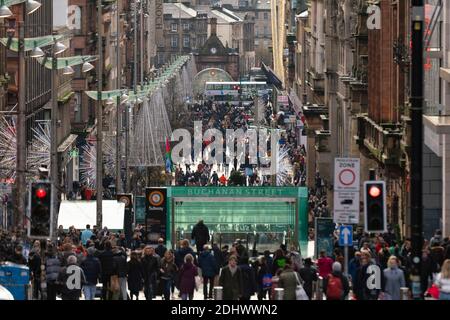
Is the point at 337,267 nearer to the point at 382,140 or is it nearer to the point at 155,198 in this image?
the point at 155,198

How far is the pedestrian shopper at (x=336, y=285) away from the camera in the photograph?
37.7m

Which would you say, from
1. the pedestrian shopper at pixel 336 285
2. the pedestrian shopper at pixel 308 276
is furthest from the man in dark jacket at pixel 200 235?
the pedestrian shopper at pixel 336 285

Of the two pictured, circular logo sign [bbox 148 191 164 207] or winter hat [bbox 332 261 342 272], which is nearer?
winter hat [bbox 332 261 342 272]

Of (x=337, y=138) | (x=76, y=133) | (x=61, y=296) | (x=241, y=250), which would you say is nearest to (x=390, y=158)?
(x=241, y=250)

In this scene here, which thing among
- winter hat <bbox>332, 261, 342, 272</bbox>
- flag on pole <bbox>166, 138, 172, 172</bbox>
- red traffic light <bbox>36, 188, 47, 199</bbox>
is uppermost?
flag on pole <bbox>166, 138, 172, 172</bbox>

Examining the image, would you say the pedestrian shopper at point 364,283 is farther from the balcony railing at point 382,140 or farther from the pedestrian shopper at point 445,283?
the balcony railing at point 382,140

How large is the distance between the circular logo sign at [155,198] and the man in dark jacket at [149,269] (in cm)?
1118

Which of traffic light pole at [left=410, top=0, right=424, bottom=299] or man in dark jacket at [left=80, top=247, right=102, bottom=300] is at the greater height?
traffic light pole at [left=410, top=0, right=424, bottom=299]

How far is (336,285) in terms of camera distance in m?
37.8

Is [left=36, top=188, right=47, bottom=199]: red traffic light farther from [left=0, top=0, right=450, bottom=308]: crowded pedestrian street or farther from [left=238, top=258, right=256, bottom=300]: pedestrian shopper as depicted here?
[left=238, top=258, right=256, bottom=300]: pedestrian shopper

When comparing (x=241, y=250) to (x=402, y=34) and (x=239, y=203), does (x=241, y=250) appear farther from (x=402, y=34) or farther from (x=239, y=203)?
(x=402, y=34)

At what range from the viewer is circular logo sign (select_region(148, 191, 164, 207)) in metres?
55.2

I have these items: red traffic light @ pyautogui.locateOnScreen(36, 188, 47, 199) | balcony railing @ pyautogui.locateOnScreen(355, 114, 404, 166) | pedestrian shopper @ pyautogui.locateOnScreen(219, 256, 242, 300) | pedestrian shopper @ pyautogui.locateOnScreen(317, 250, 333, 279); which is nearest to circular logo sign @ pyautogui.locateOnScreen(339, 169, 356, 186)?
pedestrian shopper @ pyautogui.locateOnScreen(219, 256, 242, 300)

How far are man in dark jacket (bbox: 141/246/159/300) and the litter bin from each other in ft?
12.7
